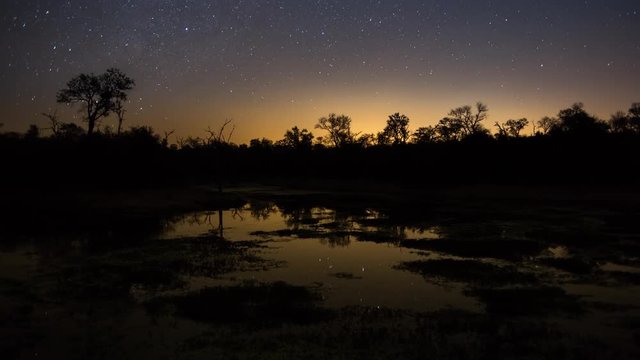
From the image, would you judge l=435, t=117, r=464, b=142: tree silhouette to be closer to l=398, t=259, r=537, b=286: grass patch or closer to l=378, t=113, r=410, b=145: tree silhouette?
l=378, t=113, r=410, b=145: tree silhouette

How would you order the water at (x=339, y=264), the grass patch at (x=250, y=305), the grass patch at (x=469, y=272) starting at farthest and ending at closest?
the grass patch at (x=469, y=272), the water at (x=339, y=264), the grass patch at (x=250, y=305)

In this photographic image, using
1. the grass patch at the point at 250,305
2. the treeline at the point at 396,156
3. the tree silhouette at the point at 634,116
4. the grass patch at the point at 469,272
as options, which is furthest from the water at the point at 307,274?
the tree silhouette at the point at 634,116

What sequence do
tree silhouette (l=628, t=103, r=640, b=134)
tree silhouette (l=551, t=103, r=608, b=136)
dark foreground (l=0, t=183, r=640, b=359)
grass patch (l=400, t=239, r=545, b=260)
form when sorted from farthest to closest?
tree silhouette (l=628, t=103, r=640, b=134)
tree silhouette (l=551, t=103, r=608, b=136)
grass patch (l=400, t=239, r=545, b=260)
dark foreground (l=0, t=183, r=640, b=359)

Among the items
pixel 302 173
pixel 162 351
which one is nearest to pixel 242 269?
pixel 162 351

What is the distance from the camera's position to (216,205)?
165ft

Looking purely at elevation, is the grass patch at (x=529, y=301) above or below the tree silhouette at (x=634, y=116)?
below

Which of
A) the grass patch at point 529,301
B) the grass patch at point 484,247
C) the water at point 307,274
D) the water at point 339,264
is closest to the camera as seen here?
the water at point 307,274

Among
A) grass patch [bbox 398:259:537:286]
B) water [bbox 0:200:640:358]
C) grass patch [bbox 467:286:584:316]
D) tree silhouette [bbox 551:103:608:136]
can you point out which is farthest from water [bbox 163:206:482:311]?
tree silhouette [bbox 551:103:608:136]

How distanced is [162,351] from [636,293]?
14192mm

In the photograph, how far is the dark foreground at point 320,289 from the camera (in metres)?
11.6

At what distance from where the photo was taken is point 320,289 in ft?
55.4

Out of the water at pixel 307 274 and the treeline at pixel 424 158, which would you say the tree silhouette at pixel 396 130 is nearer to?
the treeline at pixel 424 158

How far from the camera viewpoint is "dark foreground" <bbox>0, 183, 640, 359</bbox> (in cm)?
1156

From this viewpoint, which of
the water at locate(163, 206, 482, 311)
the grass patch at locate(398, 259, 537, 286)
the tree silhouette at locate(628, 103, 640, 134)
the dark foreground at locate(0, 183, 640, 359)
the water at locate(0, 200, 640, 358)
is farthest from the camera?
the tree silhouette at locate(628, 103, 640, 134)
